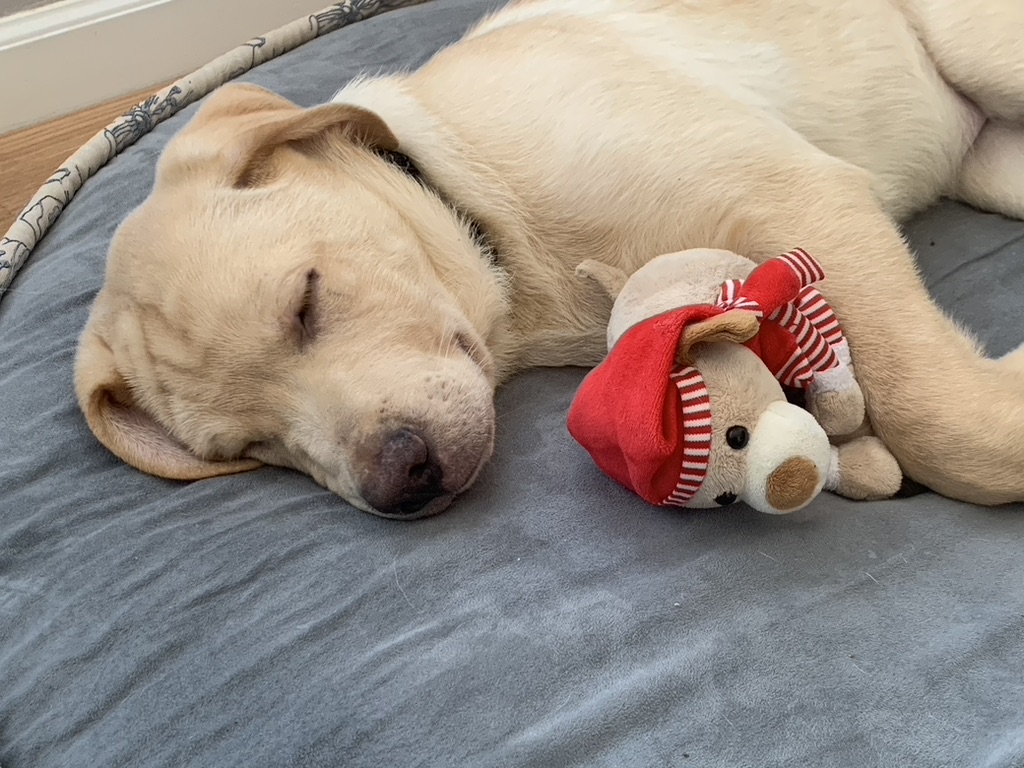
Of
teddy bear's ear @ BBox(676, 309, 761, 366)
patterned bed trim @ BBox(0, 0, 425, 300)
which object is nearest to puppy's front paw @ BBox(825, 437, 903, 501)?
teddy bear's ear @ BBox(676, 309, 761, 366)

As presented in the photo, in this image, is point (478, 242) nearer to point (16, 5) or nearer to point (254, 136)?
point (254, 136)

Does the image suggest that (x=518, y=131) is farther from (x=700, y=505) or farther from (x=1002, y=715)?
(x=1002, y=715)

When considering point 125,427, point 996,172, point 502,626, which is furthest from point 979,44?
point 125,427

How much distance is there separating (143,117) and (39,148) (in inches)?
54.4

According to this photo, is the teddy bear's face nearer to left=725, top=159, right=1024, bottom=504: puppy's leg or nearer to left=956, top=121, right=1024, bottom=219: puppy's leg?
left=725, top=159, right=1024, bottom=504: puppy's leg

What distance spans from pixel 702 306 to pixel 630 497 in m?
0.38

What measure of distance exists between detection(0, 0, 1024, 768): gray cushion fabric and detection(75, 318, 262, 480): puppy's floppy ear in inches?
1.6

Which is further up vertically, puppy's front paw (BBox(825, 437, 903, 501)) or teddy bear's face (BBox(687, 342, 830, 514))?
teddy bear's face (BBox(687, 342, 830, 514))

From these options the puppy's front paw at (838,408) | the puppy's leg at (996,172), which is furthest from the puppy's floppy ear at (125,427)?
the puppy's leg at (996,172)

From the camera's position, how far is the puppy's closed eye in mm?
1746

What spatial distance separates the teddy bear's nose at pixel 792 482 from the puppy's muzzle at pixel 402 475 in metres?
0.56

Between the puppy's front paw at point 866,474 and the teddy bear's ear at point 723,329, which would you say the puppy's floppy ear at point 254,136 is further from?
the puppy's front paw at point 866,474

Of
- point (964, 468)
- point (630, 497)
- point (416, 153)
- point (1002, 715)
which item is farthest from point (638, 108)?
point (1002, 715)

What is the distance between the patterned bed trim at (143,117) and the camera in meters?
2.63
